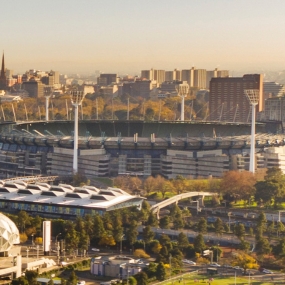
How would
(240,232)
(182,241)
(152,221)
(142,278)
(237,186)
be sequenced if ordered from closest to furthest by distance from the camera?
(142,278) → (182,241) → (240,232) → (152,221) → (237,186)

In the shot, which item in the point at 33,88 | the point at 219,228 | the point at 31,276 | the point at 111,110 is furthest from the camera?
the point at 33,88

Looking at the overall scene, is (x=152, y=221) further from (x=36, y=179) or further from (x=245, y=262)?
(x=36, y=179)

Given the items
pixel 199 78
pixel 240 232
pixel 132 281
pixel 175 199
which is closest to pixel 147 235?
pixel 240 232

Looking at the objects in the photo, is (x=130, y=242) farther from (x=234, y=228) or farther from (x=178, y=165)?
(x=178, y=165)

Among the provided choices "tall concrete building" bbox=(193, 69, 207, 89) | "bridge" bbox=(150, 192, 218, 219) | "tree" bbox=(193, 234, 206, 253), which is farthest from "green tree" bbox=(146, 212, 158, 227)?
"tall concrete building" bbox=(193, 69, 207, 89)

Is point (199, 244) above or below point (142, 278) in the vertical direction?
above

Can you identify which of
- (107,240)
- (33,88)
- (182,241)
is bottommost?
(107,240)

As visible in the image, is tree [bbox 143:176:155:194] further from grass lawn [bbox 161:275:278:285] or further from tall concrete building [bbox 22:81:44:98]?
tall concrete building [bbox 22:81:44:98]

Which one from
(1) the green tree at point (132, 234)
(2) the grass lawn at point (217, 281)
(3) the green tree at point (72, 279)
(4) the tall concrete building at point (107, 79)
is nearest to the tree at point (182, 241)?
(1) the green tree at point (132, 234)
